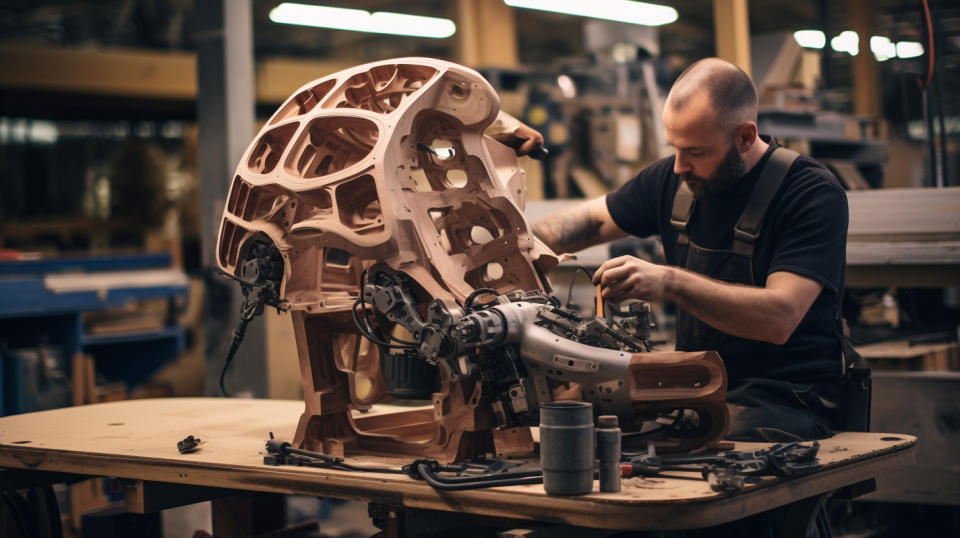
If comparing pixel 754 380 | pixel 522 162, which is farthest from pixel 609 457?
pixel 522 162

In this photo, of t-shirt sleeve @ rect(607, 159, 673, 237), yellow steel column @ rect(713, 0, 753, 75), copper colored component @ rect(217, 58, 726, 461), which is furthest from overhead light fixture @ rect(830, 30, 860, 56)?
copper colored component @ rect(217, 58, 726, 461)

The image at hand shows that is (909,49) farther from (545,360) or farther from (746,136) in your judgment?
(545,360)

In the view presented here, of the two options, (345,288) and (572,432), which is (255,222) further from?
(572,432)

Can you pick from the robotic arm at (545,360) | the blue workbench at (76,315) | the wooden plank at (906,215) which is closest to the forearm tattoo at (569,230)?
the robotic arm at (545,360)

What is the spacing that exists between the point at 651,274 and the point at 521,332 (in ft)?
1.16

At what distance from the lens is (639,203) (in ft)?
11.2

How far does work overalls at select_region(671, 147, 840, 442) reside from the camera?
2803 mm

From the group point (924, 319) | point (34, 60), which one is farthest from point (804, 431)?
Answer: point (34, 60)

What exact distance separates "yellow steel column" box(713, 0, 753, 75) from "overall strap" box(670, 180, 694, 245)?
462 cm

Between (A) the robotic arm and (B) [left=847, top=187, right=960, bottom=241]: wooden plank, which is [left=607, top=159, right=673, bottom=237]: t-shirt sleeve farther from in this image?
(B) [left=847, top=187, right=960, bottom=241]: wooden plank

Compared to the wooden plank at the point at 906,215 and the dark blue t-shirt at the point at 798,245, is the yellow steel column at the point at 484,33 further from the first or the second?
the dark blue t-shirt at the point at 798,245

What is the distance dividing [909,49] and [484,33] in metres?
6.79

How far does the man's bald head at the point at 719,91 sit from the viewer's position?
2.86 metres

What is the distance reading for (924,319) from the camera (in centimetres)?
475
